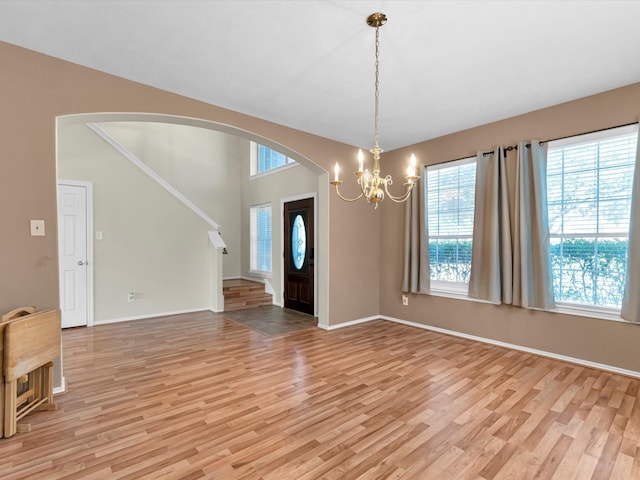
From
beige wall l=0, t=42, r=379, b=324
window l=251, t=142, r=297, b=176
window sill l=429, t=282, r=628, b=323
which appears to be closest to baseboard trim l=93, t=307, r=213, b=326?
beige wall l=0, t=42, r=379, b=324

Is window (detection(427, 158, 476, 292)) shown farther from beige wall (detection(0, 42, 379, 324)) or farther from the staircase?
beige wall (detection(0, 42, 379, 324))

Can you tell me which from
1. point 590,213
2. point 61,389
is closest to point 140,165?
point 61,389

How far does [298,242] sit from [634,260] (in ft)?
14.8

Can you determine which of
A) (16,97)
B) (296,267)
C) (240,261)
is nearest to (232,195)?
(240,261)

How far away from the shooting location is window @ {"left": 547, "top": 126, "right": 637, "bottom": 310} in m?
3.04

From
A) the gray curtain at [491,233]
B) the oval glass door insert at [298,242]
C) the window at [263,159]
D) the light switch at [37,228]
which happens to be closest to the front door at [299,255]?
the oval glass door insert at [298,242]

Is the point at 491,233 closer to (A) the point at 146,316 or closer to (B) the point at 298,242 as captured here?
(B) the point at 298,242

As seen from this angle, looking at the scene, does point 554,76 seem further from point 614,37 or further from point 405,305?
point 405,305

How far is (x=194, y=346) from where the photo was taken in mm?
3797

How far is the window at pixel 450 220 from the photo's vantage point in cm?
418

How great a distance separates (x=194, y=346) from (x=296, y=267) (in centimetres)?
251

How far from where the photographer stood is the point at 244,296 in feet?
20.0

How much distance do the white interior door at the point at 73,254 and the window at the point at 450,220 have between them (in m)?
5.18

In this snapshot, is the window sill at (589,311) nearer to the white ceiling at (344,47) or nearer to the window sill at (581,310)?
the window sill at (581,310)
